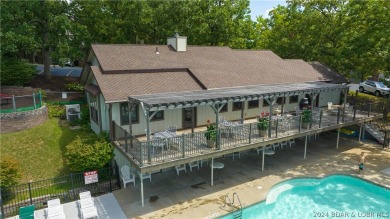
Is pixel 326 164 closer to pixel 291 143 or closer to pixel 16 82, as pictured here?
pixel 291 143

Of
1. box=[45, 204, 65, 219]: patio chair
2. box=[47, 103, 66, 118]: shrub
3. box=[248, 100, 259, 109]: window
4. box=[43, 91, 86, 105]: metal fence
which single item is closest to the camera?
box=[45, 204, 65, 219]: patio chair

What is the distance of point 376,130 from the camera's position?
74.4 feet

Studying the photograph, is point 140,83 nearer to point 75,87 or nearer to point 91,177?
point 91,177

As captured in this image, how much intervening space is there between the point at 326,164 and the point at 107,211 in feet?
45.8

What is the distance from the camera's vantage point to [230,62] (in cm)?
2275

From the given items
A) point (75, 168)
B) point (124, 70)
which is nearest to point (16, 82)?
point (124, 70)

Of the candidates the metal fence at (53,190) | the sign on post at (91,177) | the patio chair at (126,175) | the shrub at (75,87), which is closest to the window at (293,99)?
the patio chair at (126,175)

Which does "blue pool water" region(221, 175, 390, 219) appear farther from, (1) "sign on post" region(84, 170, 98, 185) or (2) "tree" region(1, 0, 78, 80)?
(2) "tree" region(1, 0, 78, 80)

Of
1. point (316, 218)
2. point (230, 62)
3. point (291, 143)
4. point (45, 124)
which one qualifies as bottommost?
point (316, 218)

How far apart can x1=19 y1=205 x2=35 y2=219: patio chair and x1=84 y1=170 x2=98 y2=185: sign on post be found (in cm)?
257

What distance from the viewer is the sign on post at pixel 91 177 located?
13.9 metres

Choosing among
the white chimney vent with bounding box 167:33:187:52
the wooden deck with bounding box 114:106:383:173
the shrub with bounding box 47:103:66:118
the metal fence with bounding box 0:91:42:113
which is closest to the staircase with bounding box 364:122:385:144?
the wooden deck with bounding box 114:106:383:173

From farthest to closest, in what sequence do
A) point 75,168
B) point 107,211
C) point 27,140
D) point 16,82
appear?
1. point 16,82
2. point 27,140
3. point 75,168
4. point 107,211

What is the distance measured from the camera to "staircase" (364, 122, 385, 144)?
22.0m
